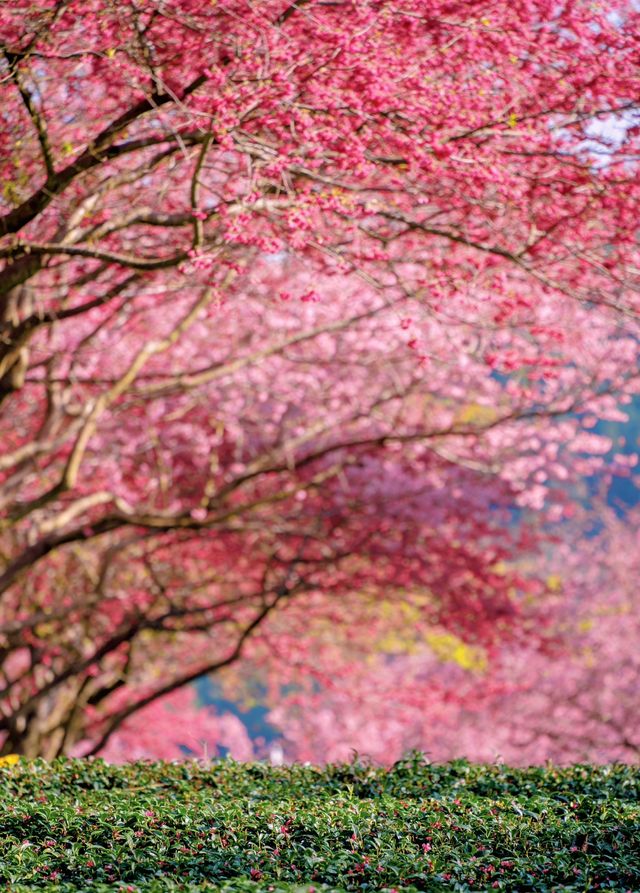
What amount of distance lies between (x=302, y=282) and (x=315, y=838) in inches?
316

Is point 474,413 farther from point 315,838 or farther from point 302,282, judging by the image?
point 315,838

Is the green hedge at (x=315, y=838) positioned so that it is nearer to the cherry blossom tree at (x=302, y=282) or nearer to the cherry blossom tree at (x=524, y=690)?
the cherry blossom tree at (x=302, y=282)

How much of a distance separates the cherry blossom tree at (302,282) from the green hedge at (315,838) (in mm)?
2957

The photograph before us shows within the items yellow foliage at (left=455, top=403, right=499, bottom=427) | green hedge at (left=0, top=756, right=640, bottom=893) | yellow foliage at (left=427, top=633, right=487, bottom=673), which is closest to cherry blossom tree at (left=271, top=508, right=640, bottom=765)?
yellow foliage at (left=427, top=633, right=487, bottom=673)

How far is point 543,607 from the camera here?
50.9 ft

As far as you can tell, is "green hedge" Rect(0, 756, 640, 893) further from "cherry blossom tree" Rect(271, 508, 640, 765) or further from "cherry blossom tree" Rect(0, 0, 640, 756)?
"cherry blossom tree" Rect(271, 508, 640, 765)

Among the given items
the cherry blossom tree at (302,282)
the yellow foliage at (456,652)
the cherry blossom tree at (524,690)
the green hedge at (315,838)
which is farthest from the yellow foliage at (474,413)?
the green hedge at (315,838)

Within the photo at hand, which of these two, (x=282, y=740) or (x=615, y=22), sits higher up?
(x=615, y=22)

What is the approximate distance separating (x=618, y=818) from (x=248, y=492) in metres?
9.31

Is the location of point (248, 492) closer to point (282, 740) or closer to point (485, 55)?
point (485, 55)

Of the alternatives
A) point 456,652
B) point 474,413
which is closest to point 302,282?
point 474,413

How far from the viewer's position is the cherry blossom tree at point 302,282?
6453 mm

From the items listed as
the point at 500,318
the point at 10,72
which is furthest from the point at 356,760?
the point at 10,72

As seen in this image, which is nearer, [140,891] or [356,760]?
[140,891]
